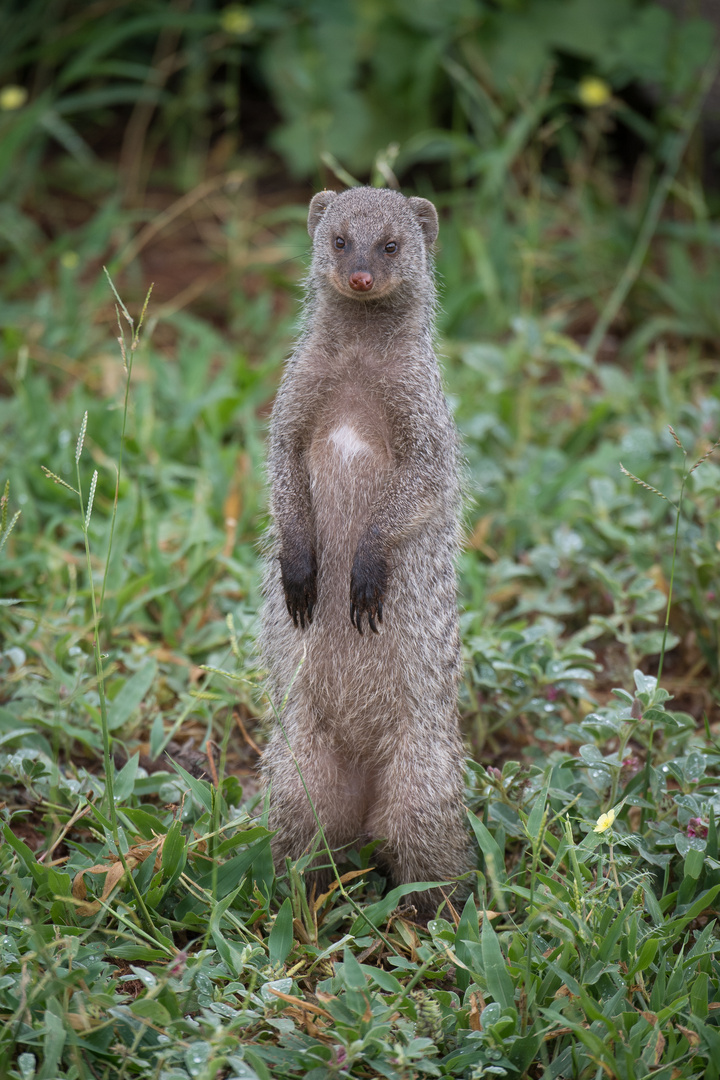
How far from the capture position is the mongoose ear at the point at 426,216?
324 centimetres

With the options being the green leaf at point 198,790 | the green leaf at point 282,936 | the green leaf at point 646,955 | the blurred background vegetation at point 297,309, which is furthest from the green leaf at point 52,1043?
the green leaf at point 646,955

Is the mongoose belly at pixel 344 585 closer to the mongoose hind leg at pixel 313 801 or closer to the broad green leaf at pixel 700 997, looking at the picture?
the mongoose hind leg at pixel 313 801

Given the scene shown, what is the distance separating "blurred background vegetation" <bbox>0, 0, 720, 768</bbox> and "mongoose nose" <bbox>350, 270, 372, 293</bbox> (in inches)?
31.6

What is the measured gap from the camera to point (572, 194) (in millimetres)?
6539

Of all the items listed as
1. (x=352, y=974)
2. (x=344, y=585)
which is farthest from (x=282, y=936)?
(x=344, y=585)

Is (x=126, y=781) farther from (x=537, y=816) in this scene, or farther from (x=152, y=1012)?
(x=537, y=816)

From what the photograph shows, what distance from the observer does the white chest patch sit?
2.92m

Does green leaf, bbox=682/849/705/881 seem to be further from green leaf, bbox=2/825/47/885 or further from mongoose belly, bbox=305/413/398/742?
green leaf, bbox=2/825/47/885

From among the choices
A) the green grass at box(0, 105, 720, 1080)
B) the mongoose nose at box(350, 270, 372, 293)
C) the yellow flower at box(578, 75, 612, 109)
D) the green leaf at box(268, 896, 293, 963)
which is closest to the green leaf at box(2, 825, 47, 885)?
the green grass at box(0, 105, 720, 1080)

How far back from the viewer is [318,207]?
3.28 m

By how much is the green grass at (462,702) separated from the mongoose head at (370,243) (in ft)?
3.29

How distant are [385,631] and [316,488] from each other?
47cm

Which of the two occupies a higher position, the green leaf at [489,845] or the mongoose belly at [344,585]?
the mongoose belly at [344,585]

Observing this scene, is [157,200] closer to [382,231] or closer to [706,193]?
[706,193]
